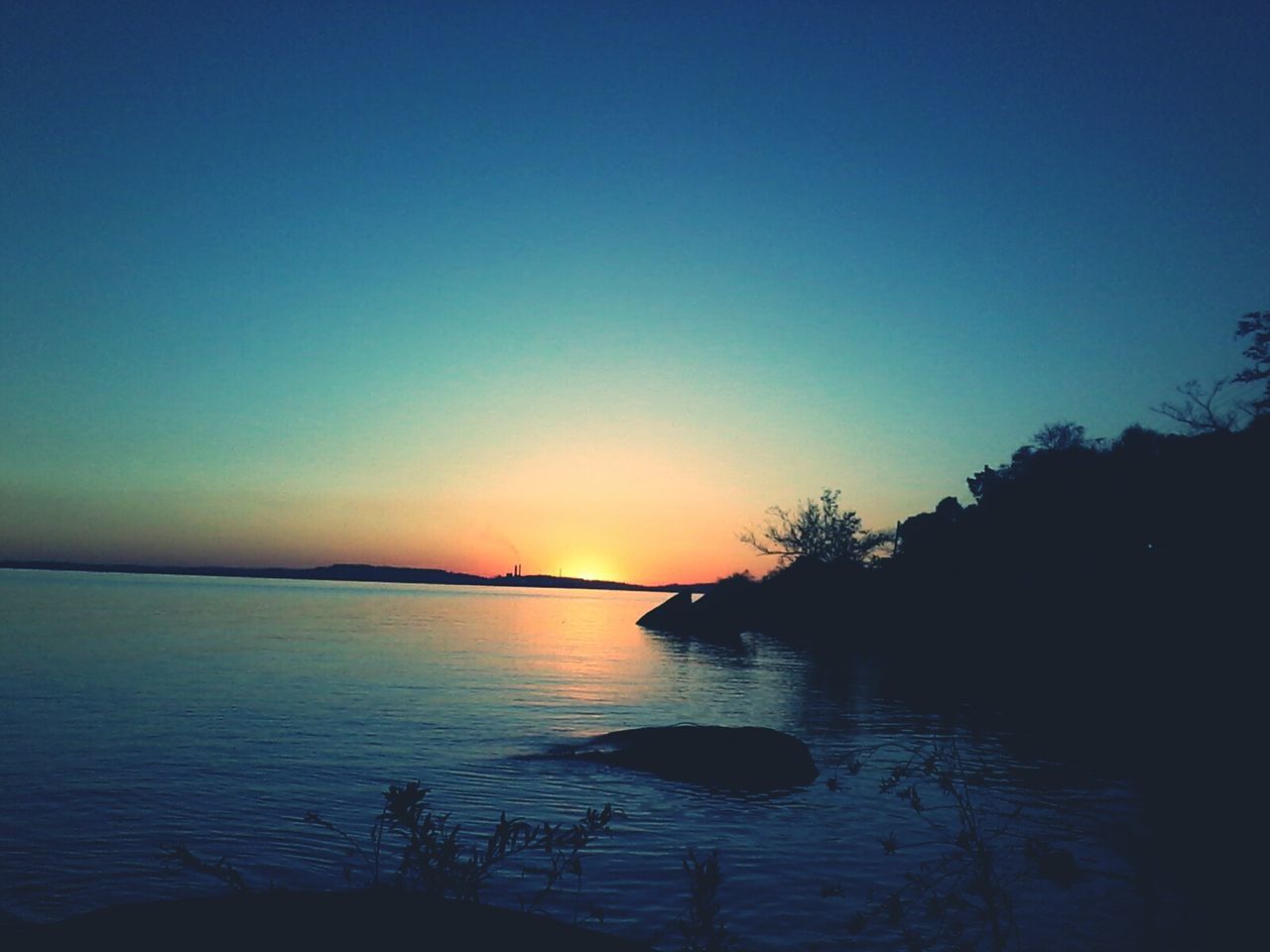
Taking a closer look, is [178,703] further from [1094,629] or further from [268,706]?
[1094,629]

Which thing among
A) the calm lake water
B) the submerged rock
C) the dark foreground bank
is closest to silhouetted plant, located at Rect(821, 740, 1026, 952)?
the calm lake water

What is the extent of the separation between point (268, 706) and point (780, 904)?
21544 mm

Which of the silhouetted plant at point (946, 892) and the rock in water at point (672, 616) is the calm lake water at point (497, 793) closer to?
the silhouetted plant at point (946, 892)

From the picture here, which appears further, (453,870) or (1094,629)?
(1094,629)

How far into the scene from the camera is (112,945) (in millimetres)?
3906

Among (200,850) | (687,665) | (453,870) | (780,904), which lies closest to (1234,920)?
(780,904)

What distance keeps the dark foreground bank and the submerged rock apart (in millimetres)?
13888

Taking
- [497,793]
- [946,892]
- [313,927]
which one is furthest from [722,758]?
[313,927]

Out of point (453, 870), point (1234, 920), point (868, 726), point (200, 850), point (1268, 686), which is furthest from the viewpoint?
Result: point (1268, 686)

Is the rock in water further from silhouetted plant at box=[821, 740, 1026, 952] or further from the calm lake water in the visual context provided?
silhouetted plant at box=[821, 740, 1026, 952]

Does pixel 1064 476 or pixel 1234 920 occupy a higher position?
pixel 1064 476

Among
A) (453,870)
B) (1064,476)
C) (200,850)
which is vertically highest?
(1064,476)

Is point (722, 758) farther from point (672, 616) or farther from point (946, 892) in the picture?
point (672, 616)

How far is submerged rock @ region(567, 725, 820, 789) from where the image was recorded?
58.8 feet
